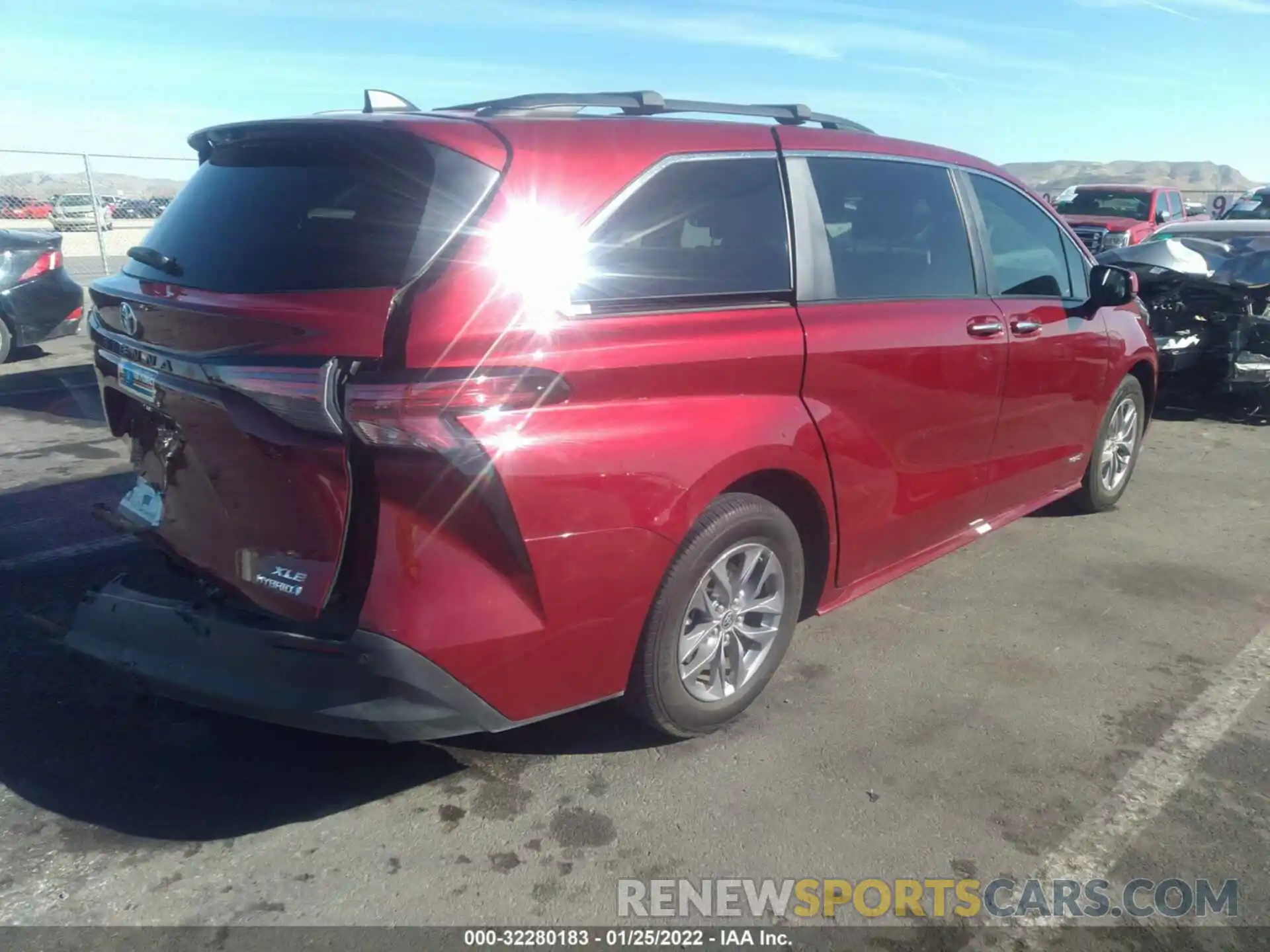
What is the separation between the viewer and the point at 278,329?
2.54 meters

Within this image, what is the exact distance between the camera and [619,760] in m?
3.20

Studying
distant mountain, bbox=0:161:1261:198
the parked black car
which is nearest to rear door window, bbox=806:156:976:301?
the parked black car

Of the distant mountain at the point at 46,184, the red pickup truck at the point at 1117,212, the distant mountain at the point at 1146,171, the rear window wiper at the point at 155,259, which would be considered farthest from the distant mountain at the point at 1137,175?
the rear window wiper at the point at 155,259

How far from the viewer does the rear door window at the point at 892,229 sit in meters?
3.59

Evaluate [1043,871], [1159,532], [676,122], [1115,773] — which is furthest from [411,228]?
[1159,532]

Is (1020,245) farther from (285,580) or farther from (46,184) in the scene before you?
(46,184)

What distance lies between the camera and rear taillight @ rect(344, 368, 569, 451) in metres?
2.42

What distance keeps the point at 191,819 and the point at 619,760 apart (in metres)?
1.24

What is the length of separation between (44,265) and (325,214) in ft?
28.6

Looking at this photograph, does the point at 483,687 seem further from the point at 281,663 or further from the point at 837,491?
the point at 837,491

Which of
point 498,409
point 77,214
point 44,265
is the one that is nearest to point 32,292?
point 44,265

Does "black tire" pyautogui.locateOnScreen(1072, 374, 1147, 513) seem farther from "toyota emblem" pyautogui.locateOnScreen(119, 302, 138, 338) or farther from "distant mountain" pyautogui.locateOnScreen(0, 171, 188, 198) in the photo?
"distant mountain" pyautogui.locateOnScreen(0, 171, 188, 198)

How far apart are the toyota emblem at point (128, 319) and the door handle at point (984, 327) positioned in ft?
9.78

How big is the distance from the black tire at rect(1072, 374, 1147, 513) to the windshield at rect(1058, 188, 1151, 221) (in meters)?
13.4
